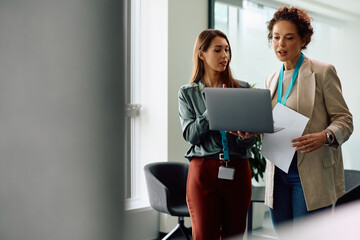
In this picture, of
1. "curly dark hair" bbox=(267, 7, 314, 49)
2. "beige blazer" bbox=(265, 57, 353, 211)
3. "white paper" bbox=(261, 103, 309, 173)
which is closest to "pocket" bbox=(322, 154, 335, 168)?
"beige blazer" bbox=(265, 57, 353, 211)

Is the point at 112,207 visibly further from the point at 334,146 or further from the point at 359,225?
the point at 359,225

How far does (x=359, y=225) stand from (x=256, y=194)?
4.41 feet

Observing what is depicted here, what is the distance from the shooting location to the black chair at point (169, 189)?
10.3 ft

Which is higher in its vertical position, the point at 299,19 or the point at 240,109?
the point at 299,19

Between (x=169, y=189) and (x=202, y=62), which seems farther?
(x=169, y=189)

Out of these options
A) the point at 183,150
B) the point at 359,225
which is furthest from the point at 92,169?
the point at 183,150

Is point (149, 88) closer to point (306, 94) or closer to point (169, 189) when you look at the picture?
point (169, 189)

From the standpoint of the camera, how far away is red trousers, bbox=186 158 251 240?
195 centimetres

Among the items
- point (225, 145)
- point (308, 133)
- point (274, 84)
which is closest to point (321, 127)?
point (308, 133)

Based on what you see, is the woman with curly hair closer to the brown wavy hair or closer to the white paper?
the white paper

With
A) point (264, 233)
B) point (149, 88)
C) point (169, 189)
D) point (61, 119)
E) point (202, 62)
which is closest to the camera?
point (61, 119)

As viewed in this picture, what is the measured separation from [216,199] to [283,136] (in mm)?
478

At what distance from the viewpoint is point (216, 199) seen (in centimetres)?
197

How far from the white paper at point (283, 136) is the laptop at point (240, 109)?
52 mm
